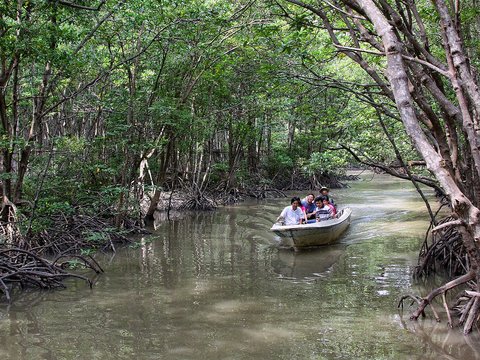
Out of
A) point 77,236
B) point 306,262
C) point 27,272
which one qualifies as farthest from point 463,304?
point 77,236

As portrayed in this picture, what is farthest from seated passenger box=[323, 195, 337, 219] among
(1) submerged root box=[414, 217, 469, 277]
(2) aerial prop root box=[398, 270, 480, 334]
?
(2) aerial prop root box=[398, 270, 480, 334]

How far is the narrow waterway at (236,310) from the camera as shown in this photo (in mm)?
5535

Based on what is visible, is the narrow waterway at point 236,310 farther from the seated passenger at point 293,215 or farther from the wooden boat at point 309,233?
the seated passenger at point 293,215

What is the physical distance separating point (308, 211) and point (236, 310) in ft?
21.1

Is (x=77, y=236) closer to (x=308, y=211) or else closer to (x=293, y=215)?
(x=293, y=215)

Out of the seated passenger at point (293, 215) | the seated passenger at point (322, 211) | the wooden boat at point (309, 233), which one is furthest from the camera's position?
the seated passenger at point (322, 211)

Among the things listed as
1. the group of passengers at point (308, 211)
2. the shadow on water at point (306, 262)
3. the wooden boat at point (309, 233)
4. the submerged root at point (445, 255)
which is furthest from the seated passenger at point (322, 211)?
the submerged root at point (445, 255)

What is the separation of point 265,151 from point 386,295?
21.7 metres

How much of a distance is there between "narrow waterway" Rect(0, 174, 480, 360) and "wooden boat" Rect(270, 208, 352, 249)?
286mm

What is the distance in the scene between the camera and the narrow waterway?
218 inches

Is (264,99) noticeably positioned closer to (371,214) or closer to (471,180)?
(371,214)

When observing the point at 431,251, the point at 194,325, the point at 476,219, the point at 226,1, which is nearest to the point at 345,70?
the point at 226,1

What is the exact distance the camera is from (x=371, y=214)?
18266 millimetres

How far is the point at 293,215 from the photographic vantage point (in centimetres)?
1198
